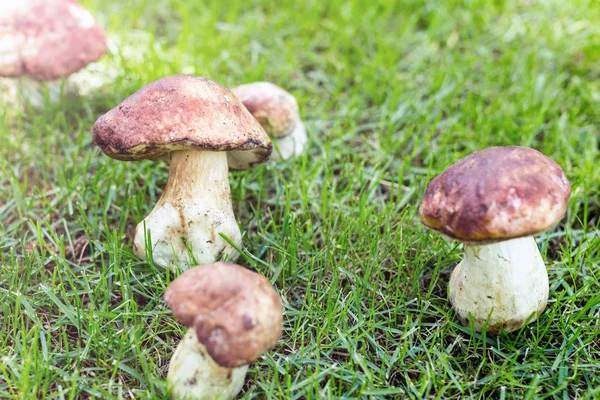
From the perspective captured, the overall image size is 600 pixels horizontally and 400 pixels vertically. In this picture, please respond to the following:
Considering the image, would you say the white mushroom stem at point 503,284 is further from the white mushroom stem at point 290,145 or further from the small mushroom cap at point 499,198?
the white mushroom stem at point 290,145

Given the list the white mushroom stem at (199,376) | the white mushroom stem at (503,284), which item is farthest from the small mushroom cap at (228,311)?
the white mushroom stem at (503,284)

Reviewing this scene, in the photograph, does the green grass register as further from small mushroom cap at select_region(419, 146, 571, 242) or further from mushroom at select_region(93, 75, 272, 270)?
small mushroom cap at select_region(419, 146, 571, 242)

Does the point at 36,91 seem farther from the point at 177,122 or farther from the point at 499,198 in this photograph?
the point at 499,198

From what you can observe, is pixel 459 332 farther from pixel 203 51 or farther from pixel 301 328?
pixel 203 51

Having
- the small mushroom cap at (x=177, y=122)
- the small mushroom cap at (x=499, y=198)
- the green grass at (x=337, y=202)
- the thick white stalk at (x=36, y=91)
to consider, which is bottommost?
the green grass at (x=337, y=202)

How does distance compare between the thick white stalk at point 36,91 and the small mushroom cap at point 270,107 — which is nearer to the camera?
the small mushroom cap at point 270,107

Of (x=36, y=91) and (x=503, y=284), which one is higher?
(x=36, y=91)

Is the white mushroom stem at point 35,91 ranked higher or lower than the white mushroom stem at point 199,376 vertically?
higher

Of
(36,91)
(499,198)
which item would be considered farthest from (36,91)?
(499,198)
